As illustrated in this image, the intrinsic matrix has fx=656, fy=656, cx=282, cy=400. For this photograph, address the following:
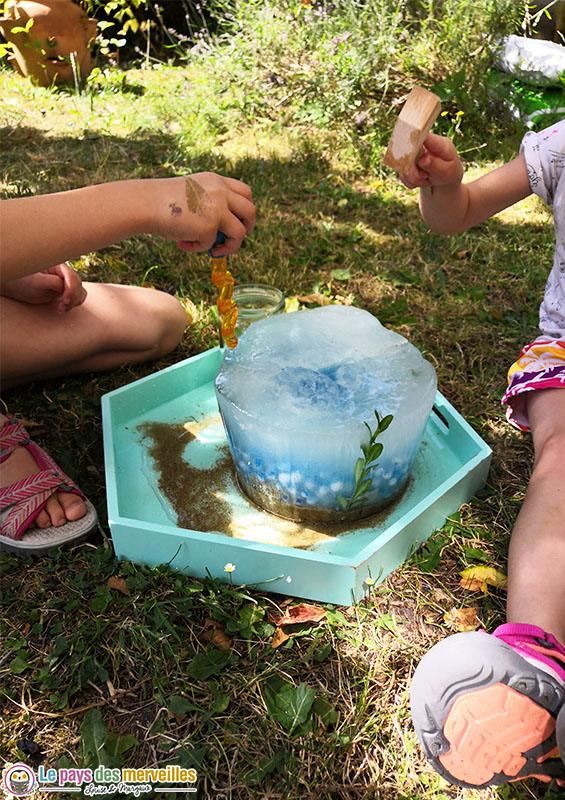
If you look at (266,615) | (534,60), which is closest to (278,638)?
(266,615)

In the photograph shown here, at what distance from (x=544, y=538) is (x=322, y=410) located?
1.53 feet

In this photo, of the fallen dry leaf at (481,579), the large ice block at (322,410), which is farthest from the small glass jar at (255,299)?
the fallen dry leaf at (481,579)

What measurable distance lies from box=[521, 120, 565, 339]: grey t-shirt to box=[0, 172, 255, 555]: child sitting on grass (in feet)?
2.48

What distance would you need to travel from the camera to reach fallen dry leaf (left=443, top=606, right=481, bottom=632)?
4.09 feet

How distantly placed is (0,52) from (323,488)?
340 centimetres

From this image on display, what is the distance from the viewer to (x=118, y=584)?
130 centimetres

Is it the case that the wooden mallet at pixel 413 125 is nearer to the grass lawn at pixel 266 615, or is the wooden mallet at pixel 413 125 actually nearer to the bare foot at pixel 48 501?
the grass lawn at pixel 266 615

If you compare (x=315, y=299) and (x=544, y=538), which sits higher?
(x=544, y=538)

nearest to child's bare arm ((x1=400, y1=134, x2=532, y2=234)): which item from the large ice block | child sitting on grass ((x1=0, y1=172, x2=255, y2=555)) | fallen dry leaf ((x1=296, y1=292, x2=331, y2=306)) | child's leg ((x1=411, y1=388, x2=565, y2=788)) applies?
the large ice block

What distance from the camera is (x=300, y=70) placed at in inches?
141

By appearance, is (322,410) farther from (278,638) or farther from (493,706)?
(493,706)

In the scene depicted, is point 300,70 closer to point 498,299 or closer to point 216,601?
point 498,299

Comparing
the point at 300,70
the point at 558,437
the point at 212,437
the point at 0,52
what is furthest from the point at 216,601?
the point at 0,52

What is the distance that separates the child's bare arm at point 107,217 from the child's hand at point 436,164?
48cm
